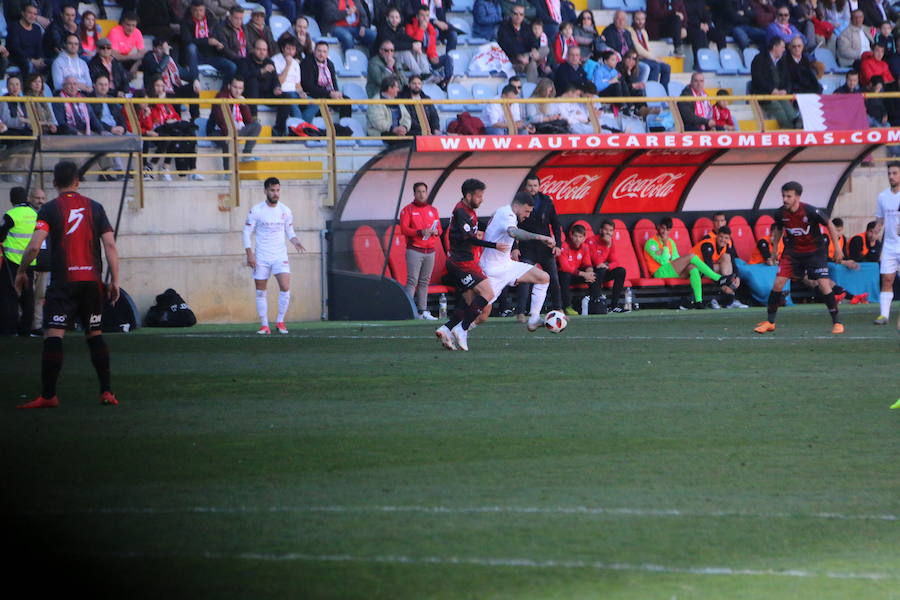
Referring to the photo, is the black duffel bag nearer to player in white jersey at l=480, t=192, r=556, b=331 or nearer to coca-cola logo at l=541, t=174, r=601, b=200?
player in white jersey at l=480, t=192, r=556, b=331

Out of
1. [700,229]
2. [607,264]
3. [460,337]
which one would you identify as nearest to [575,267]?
[607,264]

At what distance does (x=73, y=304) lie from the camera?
10.3 m

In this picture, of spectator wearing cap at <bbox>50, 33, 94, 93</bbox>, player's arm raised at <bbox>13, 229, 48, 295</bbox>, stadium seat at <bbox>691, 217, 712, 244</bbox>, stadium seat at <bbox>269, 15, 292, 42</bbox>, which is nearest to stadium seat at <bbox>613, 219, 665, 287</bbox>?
stadium seat at <bbox>691, 217, 712, 244</bbox>

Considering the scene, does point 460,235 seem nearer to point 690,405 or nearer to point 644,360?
point 644,360

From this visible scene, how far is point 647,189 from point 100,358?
14602mm

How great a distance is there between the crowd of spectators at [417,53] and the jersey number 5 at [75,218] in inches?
370

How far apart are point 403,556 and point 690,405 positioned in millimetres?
Answer: 4882

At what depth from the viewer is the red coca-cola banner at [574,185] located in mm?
22516

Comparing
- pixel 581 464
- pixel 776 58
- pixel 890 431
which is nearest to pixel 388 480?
pixel 581 464

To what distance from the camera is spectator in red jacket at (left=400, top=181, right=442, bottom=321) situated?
68.1ft

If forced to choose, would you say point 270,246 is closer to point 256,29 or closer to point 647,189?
point 256,29

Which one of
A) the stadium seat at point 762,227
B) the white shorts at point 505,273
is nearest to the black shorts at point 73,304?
the white shorts at point 505,273

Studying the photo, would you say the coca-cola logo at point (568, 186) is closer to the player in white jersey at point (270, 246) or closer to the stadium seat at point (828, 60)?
the player in white jersey at point (270, 246)

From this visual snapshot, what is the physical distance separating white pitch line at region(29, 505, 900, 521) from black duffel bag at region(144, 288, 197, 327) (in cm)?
1346
